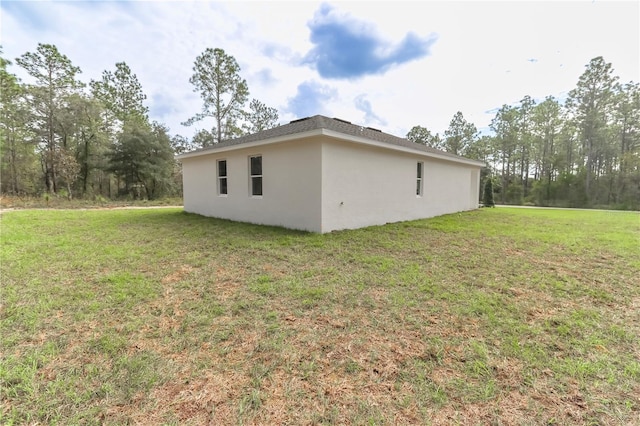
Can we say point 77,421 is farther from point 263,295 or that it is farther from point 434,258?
point 434,258

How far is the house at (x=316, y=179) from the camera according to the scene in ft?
23.2

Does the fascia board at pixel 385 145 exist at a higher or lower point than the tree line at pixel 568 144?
lower

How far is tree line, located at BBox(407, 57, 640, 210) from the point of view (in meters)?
22.4

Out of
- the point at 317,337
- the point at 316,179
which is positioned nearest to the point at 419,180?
the point at 316,179

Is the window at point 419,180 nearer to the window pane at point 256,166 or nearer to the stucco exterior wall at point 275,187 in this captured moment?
the stucco exterior wall at point 275,187

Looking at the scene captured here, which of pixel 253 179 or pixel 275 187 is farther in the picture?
pixel 253 179

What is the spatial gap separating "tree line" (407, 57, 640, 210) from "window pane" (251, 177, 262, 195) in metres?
24.0

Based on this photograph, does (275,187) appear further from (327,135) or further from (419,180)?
(419,180)

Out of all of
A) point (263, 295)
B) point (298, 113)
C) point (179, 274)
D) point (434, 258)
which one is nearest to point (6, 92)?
point (298, 113)

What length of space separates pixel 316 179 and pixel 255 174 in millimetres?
2649

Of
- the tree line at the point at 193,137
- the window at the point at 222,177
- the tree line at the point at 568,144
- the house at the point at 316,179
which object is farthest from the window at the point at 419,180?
the tree line at the point at 568,144

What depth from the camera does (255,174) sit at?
8633 millimetres

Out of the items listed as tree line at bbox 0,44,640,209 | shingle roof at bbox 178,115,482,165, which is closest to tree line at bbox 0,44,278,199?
tree line at bbox 0,44,640,209

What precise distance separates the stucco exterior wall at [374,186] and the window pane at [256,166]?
256 cm
